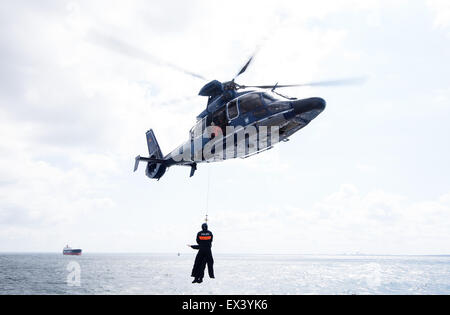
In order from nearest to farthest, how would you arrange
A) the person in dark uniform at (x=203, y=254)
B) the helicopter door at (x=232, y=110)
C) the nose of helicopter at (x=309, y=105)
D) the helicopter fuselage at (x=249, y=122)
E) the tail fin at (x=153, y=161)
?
the person in dark uniform at (x=203, y=254) < the nose of helicopter at (x=309, y=105) < the helicopter fuselage at (x=249, y=122) < the helicopter door at (x=232, y=110) < the tail fin at (x=153, y=161)

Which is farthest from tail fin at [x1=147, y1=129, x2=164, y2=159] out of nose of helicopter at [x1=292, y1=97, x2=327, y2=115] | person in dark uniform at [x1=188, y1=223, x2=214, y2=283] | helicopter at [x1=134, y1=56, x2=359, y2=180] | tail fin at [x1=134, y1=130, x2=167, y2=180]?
person in dark uniform at [x1=188, y1=223, x2=214, y2=283]

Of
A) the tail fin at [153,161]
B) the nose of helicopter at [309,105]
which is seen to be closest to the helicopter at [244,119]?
the nose of helicopter at [309,105]

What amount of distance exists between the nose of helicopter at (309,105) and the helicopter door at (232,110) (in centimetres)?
270

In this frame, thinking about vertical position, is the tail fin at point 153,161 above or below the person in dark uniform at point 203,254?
above

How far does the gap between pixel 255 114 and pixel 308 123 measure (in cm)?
227

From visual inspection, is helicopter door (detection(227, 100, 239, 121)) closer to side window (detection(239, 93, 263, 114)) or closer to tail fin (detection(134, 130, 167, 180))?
side window (detection(239, 93, 263, 114))

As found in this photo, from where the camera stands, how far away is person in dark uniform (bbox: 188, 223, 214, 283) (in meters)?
11.5

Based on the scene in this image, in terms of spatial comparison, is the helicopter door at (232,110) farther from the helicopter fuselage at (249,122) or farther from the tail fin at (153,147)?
the tail fin at (153,147)

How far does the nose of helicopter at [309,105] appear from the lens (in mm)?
13766
